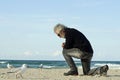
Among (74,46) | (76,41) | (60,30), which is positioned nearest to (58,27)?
(60,30)

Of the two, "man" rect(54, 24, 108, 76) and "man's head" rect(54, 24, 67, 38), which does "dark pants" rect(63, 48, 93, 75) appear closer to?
"man" rect(54, 24, 108, 76)

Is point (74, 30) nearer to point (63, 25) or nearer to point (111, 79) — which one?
point (63, 25)

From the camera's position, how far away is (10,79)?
41.4ft

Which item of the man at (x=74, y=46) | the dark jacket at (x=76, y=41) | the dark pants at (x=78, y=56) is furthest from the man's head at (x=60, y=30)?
the dark pants at (x=78, y=56)

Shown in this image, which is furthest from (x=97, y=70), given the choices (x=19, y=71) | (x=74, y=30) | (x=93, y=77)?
(x=19, y=71)

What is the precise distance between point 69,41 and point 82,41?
1.31 ft

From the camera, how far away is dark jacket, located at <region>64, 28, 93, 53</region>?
13219 millimetres

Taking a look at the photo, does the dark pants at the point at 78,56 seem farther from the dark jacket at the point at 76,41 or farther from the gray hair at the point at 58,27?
the gray hair at the point at 58,27

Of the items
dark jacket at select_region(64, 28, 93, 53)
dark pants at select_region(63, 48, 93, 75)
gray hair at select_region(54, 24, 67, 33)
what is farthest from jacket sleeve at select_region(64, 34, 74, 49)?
gray hair at select_region(54, 24, 67, 33)

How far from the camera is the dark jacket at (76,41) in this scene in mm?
13219

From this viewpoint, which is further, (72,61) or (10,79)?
(72,61)

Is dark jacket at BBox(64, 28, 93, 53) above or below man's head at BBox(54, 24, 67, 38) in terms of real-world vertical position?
below

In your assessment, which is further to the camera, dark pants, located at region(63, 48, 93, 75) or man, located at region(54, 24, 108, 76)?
dark pants, located at region(63, 48, 93, 75)

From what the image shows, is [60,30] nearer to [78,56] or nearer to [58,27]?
[58,27]
